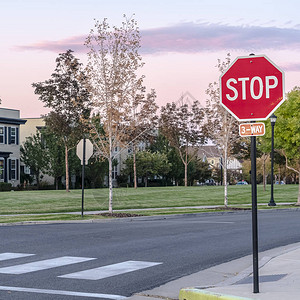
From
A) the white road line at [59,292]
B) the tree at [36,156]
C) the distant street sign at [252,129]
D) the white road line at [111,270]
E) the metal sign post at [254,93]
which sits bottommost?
the white road line at [59,292]

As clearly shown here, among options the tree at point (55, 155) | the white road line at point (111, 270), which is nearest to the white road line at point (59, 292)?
the white road line at point (111, 270)

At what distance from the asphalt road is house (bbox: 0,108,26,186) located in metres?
46.7

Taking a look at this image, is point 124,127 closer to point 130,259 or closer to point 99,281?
point 130,259

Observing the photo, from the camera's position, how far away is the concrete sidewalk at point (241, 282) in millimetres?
7626

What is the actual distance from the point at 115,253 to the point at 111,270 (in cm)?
233

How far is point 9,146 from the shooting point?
66625 mm

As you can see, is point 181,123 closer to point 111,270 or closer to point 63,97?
point 63,97

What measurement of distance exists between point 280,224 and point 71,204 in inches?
646

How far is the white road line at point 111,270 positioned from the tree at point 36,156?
5603cm

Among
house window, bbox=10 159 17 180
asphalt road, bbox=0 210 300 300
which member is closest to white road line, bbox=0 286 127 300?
asphalt road, bbox=0 210 300 300

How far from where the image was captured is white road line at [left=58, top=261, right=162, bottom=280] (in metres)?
10.2

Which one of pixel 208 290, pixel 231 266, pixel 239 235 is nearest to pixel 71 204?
pixel 239 235

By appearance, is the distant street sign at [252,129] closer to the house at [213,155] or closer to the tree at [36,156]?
the house at [213,155]

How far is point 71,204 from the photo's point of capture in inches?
1389
